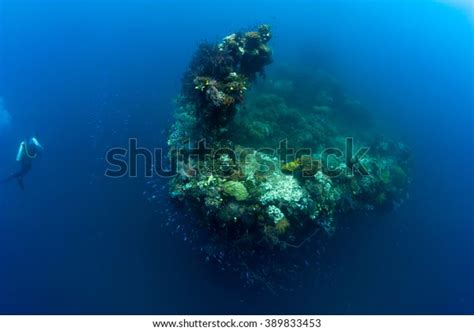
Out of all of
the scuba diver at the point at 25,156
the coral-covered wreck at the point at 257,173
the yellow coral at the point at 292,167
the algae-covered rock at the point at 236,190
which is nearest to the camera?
the algae-covered rock at the point at 236,190

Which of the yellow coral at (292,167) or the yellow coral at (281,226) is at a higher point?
the yellow coral at (292,167)

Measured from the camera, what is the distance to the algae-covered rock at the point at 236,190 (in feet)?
33.6

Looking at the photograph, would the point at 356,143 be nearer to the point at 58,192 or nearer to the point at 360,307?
the point at 360,307

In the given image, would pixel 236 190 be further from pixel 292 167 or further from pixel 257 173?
pixel 292 167

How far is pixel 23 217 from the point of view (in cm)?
1606

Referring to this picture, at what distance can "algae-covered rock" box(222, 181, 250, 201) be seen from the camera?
10250 millimetres

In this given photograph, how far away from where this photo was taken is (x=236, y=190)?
10320 millimetres

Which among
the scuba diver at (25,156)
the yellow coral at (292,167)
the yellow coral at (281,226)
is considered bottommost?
the yellow coral at (281,226)

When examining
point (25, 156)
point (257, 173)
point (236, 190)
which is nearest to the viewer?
point (236, 190)

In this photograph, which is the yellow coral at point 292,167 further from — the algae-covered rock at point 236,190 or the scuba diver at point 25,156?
the scuba diver at point 25,156

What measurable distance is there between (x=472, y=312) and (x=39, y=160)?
72.0 ft

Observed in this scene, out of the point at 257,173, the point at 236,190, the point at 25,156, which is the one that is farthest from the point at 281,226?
the point at 25,156

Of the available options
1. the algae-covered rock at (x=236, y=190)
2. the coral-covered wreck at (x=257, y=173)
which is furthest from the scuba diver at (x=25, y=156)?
the algae-covered rock at (x=236, y=190)

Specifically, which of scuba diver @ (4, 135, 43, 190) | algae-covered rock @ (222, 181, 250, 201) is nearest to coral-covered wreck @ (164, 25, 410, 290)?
algae-covered rock @ (222, 181, 250, 201)
